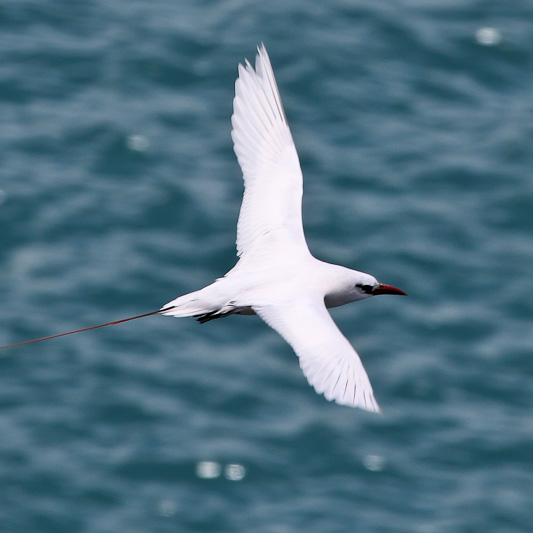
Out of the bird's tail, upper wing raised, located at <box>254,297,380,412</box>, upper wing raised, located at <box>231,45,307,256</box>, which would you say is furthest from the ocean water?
upper wing raised, located at <box>254,297,380,412</box>

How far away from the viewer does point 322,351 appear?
13492 mm

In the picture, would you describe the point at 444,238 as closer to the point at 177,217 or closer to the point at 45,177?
the point at 177,217

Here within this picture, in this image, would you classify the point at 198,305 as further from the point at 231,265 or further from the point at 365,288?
the point at 231,265

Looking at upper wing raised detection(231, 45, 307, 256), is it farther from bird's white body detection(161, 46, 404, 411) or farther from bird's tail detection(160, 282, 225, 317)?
bird's tail detection(160, 282, 225, 317)

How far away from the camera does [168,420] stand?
2355cm

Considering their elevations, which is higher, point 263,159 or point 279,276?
point 263,159

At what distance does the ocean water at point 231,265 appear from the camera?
76.0 feet

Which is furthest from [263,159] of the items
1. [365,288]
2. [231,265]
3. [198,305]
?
[231,265]

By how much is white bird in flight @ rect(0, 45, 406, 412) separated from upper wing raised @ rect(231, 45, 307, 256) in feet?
0.04

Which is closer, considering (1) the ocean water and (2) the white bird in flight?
(2) the white bird in flight

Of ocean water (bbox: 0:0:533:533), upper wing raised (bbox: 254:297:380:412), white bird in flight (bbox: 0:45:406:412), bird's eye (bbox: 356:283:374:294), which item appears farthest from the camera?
ocean water (bbox: 0:0:533:533)

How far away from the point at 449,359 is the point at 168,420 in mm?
5548

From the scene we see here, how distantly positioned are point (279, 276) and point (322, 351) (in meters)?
1.38

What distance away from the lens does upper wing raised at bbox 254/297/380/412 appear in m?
13.0
